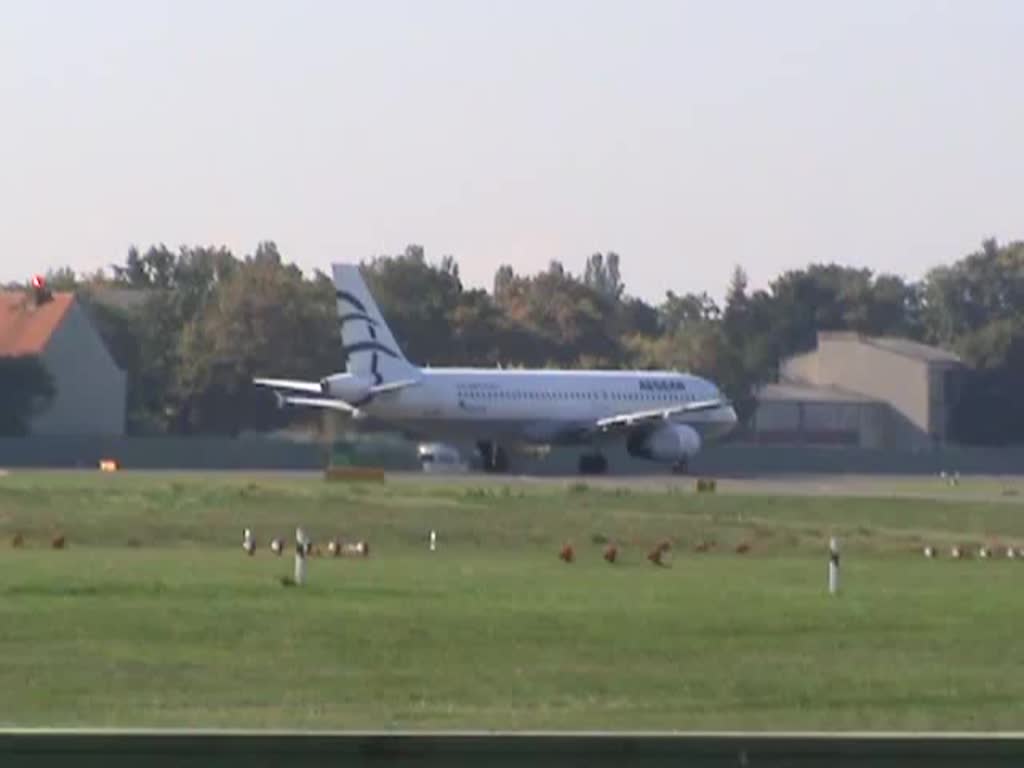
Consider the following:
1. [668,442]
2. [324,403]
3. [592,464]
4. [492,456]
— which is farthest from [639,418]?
[324,403]

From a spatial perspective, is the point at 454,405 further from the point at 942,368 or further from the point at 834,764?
the point at 834,764

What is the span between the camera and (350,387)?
80438mm

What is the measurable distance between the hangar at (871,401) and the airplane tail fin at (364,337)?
161ft

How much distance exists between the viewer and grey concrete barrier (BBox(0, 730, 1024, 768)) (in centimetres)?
742

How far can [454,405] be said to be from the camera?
3204 inches

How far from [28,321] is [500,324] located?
29.8 metres

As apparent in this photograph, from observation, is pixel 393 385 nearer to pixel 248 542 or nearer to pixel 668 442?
pixel 668 442

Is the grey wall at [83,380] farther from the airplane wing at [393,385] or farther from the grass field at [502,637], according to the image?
the grass field at [502,637]

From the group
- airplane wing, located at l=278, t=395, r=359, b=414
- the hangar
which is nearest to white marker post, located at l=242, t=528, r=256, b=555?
airplane wing, located at l=278, t=395, r=359, b=414

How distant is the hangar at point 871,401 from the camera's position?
130250 mm

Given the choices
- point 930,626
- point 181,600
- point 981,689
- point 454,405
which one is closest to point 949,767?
point 981,689

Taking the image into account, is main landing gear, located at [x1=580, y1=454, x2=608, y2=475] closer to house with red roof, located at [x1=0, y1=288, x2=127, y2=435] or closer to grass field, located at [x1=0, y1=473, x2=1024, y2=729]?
house with red roof, located at [x1=0, y1=288, x2=127, y2=435]

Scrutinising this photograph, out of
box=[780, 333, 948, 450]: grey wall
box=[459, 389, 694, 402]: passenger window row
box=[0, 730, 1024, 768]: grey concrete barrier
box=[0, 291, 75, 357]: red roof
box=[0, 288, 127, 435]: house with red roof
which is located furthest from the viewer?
box=[780, 333, 948, 450]: grey wall

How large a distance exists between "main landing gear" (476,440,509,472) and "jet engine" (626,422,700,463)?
13.0 feet
